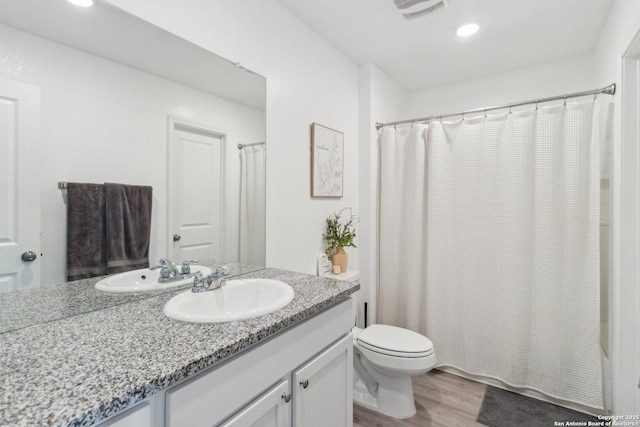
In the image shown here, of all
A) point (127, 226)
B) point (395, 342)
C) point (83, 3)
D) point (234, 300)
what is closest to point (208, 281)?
point (234, 300)

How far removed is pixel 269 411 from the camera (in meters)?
0.97

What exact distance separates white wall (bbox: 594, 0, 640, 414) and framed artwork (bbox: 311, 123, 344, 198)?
5.16ft

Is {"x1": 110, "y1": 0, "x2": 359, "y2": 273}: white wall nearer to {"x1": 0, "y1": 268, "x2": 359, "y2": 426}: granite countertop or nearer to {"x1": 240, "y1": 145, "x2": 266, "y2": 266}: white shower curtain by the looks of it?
{"x1": 240, "y1": 145, "x2": 266, "y2": 266}: white shower curtain

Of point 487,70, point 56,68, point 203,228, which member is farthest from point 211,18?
point 487,70

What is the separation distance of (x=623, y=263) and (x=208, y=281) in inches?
78.8

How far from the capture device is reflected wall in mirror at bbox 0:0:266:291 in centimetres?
93

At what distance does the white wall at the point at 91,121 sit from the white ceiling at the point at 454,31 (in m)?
1.07

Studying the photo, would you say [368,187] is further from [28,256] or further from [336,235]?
[28,256]

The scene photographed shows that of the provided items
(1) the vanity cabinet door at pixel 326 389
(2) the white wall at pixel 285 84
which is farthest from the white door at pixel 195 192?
(1) the vanity cabinet door at pixel 326 389

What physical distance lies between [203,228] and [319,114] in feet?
3.78

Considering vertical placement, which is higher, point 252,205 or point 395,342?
point 252,205

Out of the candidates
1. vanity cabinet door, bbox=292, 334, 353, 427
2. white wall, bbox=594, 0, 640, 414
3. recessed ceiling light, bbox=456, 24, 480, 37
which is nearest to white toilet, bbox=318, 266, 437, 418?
vanity cabinet door, bbox=292, 334, 353, 427

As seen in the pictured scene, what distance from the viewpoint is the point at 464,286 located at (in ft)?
7.31

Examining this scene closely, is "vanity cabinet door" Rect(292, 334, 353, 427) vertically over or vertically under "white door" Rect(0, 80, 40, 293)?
under
